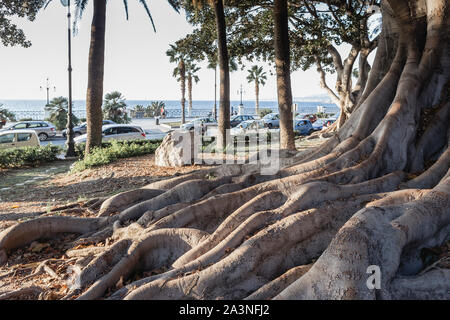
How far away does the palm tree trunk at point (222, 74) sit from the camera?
602 inches

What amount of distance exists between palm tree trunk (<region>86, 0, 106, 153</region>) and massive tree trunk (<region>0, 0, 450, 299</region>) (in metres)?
8.61

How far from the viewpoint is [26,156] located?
53.3 feet

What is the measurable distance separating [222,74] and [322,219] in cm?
1209

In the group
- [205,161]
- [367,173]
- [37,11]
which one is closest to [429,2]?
[367,173]

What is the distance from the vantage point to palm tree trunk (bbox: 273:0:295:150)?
482 inches

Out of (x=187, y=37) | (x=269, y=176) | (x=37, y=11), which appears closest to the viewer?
(x=269, y=176)

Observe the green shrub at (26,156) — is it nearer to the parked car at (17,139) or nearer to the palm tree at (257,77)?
the parked car at (17,139)

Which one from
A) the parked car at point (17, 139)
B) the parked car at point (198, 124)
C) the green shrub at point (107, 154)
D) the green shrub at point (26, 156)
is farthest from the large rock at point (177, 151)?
the parked car at point (198, 124)

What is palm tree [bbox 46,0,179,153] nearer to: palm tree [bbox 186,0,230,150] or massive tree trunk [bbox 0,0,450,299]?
palm tree [bbox 186,0,230,150]

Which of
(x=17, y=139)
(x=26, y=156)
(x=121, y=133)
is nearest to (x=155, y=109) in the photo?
(x=121, y=133)

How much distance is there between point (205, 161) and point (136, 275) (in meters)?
9.37

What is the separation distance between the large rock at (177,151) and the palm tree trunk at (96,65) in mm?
3030

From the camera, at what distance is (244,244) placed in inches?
148

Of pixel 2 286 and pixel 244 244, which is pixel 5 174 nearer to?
pixel 2 286
